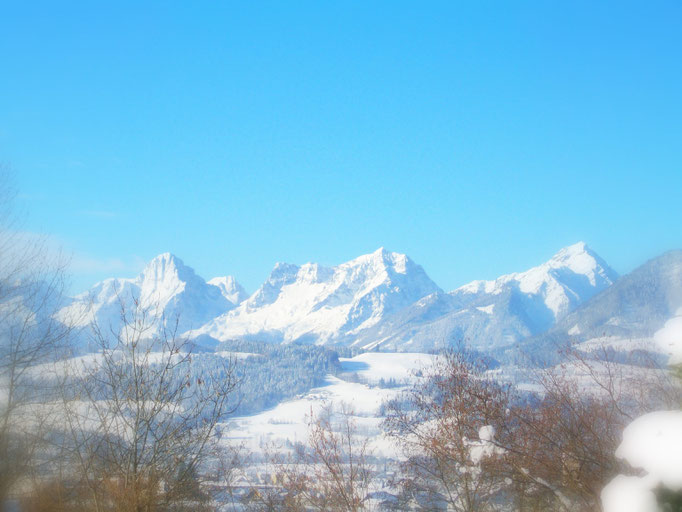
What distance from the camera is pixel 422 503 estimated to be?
13.8 metres

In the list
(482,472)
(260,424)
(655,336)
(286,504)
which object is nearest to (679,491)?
(655,336)

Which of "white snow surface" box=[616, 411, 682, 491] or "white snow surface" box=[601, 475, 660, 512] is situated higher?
"white snow surface" box=[616, 411, 682, 491]

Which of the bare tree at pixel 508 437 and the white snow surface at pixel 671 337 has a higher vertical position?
the white snow surface at pixel 671 337

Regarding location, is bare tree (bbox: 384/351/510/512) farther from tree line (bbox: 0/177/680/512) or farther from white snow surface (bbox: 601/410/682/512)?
white snow surface (bbox: 601/410/682/512)

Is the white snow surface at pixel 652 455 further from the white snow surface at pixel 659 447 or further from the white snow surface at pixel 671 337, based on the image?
the white snow surface at pixel 671 337

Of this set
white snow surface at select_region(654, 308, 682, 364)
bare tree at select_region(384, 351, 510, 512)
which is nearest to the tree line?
bare tree at select_region(384, 351, 510, 512)

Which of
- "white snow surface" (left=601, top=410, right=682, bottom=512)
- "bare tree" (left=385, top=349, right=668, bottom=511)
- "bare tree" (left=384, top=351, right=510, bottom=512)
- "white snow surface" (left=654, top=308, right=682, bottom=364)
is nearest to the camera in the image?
"white snow surface" (left=601, top=410, right=682, bottom=512)

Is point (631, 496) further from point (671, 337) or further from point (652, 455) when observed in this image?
point (671, 337)

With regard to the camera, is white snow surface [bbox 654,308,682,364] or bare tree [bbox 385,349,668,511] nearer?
white snow surface [bbox 654,308,682,364]

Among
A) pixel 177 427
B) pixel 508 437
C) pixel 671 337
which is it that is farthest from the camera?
pixel 508 437

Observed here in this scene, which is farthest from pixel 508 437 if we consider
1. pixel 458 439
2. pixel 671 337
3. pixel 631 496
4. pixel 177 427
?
pixel 631 496

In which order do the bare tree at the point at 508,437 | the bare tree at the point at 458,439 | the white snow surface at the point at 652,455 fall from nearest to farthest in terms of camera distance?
1. the white snow surface at the point at 652,455
2. the bare tree at the point at 508,437
3. the bare tree at the point at 458,439

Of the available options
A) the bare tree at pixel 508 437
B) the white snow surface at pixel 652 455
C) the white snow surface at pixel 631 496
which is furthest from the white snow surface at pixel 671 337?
the bare tree at pixel 508 437

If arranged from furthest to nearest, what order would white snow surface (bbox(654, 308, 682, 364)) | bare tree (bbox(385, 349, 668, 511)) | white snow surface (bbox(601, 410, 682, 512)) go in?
bare tree (bbox(385, 349, 668, 511)) < white snow surface (bbox(654, 308, 682, 364)) < white snow surface (bbox(601, 410, 682, 512))
